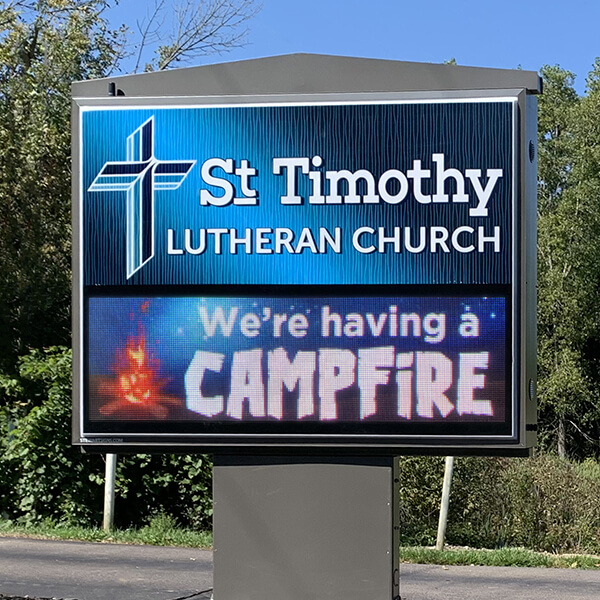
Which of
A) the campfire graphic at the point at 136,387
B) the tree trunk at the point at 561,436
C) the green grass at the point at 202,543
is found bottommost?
the tree trunk at the point at 561,436

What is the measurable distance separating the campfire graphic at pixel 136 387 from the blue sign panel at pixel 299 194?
1.49 feet

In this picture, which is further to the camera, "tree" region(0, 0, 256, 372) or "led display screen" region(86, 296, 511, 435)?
"tree" region(0, 0, 256, 372)

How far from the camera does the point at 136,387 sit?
7500 millimetres

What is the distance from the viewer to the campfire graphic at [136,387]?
746 centimetres

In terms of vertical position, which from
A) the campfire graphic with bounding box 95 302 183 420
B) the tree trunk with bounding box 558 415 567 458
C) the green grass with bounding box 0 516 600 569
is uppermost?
the campfire graphic with bounding box 95 302 183 420

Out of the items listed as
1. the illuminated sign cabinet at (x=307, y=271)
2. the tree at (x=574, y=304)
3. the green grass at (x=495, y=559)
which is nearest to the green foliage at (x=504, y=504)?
the green grass at (x=495, y=559)

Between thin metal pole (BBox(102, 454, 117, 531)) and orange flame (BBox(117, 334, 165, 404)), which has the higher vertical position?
orange flame (BBox(117, 334, 165, 404))

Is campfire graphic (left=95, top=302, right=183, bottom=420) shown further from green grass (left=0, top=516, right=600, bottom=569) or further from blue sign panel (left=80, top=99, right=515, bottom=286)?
green grass (left=0, top=516, right=600, bottom=569)

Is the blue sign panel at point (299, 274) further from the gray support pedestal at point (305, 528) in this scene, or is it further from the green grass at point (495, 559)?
the green grass at point (495, 559)

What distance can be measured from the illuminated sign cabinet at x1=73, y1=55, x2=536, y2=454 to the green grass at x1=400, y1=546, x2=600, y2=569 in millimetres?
4822

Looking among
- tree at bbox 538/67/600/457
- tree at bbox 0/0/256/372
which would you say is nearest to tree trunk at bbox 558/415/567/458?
tree at bbox 538/67/600/457

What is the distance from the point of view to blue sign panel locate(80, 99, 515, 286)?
7234 millimetres

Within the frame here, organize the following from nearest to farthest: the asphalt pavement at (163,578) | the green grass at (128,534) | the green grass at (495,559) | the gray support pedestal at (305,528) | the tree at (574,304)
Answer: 1. the gray support pedestal at (305,528)
2. the asphalt pavement at (163,578)
3. the green grass at (495,559)
4. the green grass at (128,534)
5. the tree at (574,304)

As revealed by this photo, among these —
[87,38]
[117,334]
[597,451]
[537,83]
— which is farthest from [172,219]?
[597,451]
